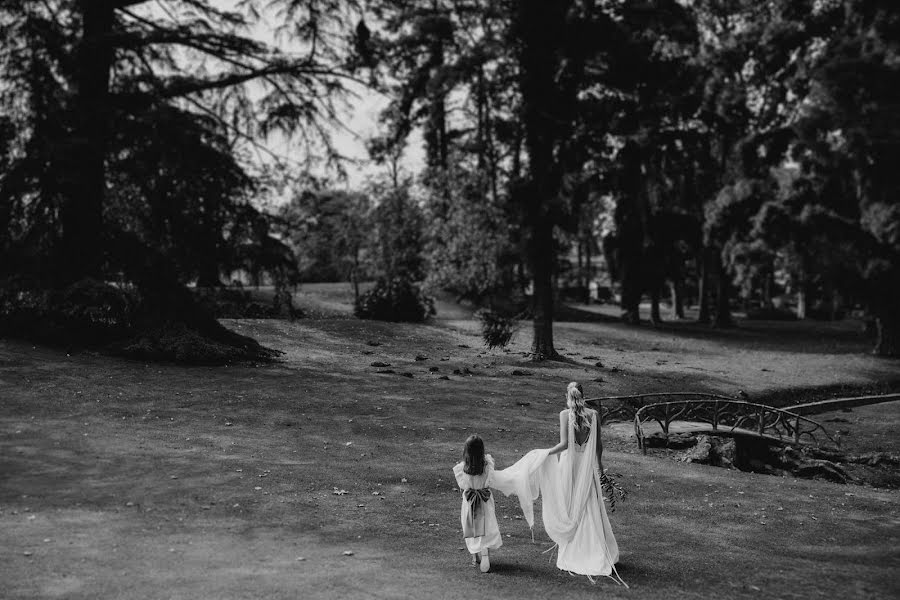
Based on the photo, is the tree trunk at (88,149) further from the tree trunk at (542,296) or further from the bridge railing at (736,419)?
the bridge railing at (736,419)

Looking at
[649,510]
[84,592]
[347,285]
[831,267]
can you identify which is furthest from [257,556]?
[347,285]

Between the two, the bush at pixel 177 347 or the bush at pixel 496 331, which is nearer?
the bush at pixel 177 347

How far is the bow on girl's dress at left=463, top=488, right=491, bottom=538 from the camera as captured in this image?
7.62 meters

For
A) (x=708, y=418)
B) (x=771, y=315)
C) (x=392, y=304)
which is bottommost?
(x=708, y=418)

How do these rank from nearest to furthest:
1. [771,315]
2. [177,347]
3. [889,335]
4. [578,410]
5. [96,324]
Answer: [578,410] → [177,347] → [96,324] → [889,335] → [771,315]

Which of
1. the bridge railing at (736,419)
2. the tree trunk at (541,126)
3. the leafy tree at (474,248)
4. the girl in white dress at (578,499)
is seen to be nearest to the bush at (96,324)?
the bridge railing at (736,419)

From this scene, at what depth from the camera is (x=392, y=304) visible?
108 ft

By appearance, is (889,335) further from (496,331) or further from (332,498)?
(332,498)

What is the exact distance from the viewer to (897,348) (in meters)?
30.5

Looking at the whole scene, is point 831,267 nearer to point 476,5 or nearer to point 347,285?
point 476,5

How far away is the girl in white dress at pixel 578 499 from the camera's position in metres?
7.73

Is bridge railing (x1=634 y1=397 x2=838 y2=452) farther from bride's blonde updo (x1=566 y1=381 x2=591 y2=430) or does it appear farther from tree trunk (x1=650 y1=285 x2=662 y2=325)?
tree trunk (x1=650 y1=285 x2=662 y2=325)

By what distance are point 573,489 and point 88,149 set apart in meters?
14.9

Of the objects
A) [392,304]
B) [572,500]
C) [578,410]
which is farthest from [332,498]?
[392,304]
